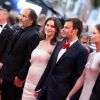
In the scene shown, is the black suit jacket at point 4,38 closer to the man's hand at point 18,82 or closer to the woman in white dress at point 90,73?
the man's hand at point 18,82

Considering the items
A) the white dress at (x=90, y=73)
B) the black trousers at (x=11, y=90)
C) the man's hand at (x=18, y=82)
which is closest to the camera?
the white dress at (x=90, y=73)

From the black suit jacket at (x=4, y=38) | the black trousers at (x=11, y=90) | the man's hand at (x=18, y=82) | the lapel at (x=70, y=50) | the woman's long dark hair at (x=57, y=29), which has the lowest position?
the black trousers at (x=11, y=90)

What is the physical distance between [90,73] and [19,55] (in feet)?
5.74

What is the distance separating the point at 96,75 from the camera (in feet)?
12.0

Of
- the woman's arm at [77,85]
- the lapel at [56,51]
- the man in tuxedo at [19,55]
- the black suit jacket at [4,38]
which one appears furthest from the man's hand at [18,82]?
the woman's arm at [77,85]

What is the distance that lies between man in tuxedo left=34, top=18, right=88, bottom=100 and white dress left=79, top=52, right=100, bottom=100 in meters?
0.23

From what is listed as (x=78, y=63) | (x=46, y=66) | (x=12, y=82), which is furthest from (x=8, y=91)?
(x=78, y=63)

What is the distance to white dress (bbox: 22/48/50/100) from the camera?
Answer: 4.51m

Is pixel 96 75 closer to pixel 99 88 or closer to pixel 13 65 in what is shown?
pixel 99 88

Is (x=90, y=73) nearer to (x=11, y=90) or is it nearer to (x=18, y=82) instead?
(x=18, y=82)

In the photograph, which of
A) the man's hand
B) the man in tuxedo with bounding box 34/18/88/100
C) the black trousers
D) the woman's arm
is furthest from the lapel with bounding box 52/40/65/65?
the black trousers

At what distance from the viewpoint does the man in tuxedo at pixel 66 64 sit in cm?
397

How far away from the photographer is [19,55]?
5.15 m

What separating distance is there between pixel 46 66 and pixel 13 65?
865mm
